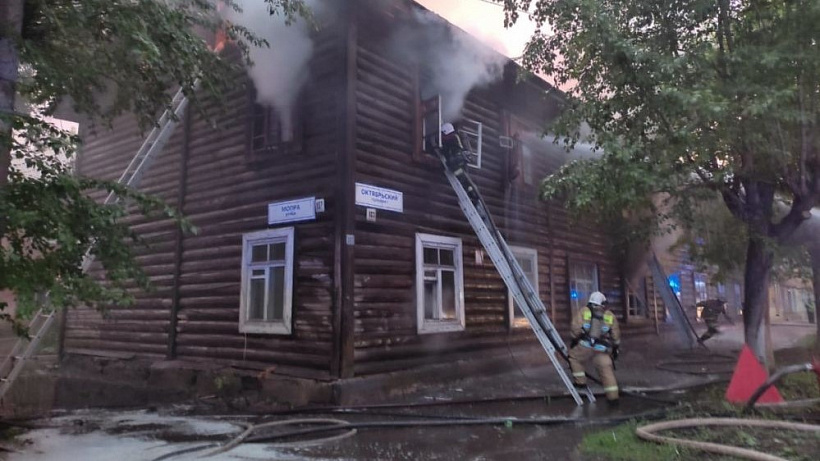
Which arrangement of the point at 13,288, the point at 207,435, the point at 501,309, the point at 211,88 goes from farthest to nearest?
the point at 501,309 → the point at 211,88 → the point at 207,435 → the point at 13,288

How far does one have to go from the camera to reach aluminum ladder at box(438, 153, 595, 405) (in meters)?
7.89

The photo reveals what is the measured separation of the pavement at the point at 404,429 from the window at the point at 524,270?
6.54 feet

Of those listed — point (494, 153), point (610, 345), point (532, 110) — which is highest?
point (532, 110)

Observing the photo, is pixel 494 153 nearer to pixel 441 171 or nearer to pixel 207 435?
pixel 441 171

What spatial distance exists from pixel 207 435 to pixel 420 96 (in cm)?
650

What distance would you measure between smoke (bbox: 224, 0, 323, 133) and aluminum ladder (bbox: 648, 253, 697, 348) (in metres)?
10.7

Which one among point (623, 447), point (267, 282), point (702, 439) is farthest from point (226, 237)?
point (702, 439)

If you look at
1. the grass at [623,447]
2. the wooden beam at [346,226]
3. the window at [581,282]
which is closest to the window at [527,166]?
the window at [581,282]

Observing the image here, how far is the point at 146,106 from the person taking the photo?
7527 millimetres

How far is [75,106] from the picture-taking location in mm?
7309

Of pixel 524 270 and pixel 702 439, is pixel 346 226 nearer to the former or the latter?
pixel 702 439

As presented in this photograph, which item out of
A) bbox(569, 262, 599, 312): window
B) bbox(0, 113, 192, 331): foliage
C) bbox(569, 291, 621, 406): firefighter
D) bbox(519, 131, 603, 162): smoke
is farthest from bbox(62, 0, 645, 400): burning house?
bbox(0, 113, 192, 331): foliage

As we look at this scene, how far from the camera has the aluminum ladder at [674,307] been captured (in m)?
15.0

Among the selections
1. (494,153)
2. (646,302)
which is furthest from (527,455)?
(646,302)
